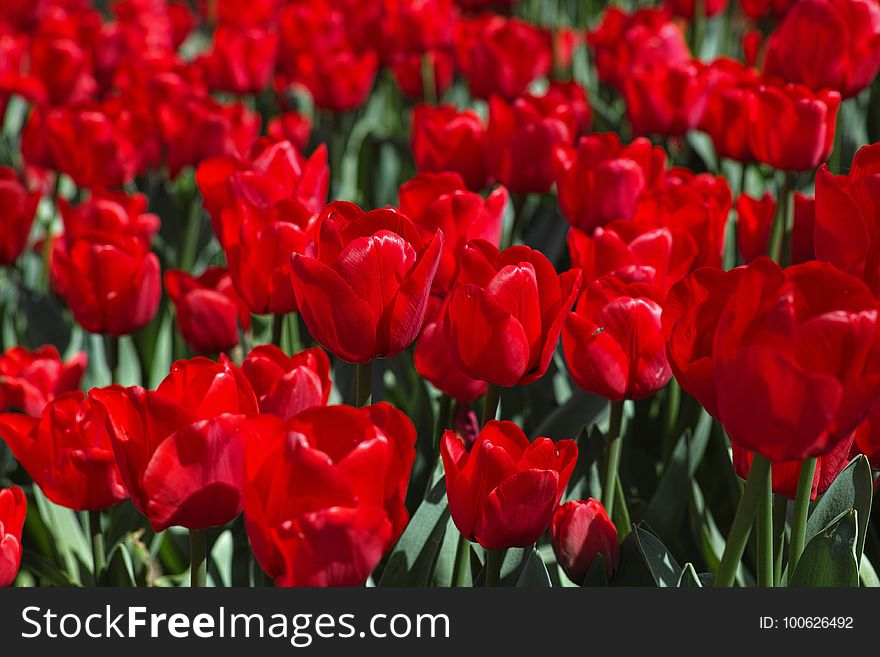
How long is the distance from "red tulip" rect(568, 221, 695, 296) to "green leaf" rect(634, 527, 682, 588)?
242 millimetres

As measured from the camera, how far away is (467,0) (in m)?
2.88

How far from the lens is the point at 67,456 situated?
987mm

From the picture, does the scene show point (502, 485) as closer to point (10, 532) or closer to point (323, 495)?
point (323, 495)

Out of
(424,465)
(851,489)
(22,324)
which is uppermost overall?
(851,489)

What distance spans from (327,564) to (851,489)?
0.49 meters

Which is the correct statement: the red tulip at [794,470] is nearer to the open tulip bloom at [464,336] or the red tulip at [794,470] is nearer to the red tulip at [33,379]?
the open tulip bloom at [464,336]

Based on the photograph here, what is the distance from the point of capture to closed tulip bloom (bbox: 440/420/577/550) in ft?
2.64

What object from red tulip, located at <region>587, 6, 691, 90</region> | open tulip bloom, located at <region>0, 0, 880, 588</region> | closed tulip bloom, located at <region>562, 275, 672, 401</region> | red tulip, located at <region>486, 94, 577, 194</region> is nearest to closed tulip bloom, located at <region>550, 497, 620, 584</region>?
open tulip bloom, located at <region>0, 0, 880, 588</region>

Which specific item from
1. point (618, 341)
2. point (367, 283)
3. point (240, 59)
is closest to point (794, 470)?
point (618, 341)

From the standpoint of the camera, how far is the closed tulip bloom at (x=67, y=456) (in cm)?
99

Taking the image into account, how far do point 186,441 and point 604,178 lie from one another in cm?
72

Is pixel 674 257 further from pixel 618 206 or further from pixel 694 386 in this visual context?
pixel 694 386

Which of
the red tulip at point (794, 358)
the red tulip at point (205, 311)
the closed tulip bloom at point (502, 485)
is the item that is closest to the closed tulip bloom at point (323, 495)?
the closed tulip bloom at point (502, 485)

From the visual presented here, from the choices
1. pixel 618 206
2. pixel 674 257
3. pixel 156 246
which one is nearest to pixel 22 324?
pixel 156 246
